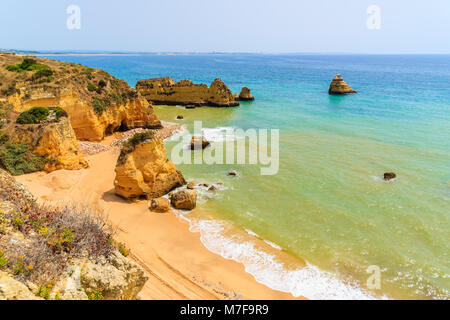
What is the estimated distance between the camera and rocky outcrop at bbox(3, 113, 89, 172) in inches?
771

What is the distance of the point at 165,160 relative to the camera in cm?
1855

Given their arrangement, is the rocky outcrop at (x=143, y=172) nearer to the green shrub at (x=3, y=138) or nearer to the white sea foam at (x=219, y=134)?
the green shrub at (x=3, y=138)

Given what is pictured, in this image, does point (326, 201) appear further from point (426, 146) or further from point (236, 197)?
point (426, 146)

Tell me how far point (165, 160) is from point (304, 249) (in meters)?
10.1

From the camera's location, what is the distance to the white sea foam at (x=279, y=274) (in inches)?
444

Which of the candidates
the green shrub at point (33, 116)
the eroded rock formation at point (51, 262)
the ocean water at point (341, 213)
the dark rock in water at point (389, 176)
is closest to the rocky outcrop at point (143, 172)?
the ocean water at point (341, 213)

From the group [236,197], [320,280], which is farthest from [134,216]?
[320,280]

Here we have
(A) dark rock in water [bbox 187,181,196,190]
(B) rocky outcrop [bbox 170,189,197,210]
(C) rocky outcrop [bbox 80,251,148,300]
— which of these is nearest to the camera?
(C) rocky outcrop [bbox 80,251,148,300]

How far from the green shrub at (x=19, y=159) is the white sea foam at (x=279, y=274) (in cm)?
1281

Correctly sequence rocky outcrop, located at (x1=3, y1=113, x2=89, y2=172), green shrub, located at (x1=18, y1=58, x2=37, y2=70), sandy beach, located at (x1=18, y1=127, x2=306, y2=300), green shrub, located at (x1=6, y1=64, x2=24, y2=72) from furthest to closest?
green shrub, located at (x1=18, y1=58, x2=37, y2=70), green shrub, located at (x1=6, y1=64, x2=24, y2=72), rocky outcrop, located at (x1=3, y1=113, x2=89, y2=172), sandy beach, located at (x1=18, y1=127, x2=306, y2=300)
